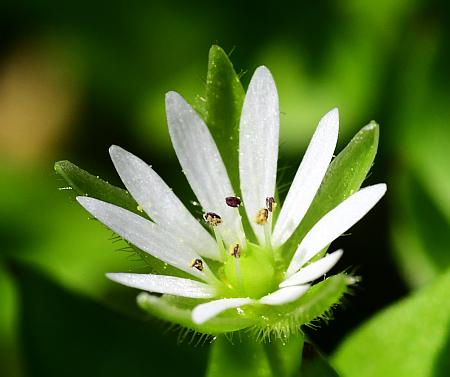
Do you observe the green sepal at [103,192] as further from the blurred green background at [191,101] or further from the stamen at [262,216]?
the blurred green background at [191,101]

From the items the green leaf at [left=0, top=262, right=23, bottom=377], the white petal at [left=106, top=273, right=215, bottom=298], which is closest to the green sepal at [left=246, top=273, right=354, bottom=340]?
the white petal at [left=106, top=273, right=215, bottom=298]

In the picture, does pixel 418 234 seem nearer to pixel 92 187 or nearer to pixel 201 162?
pixel 201 162

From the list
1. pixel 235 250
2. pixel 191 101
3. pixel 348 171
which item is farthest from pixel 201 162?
pixel 191 101

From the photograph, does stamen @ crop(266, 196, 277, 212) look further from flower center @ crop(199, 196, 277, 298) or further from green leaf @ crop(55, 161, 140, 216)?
green leaf @ crop(55, 161, 140, 216)

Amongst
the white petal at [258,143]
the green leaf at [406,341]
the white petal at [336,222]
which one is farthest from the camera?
the green leaf at [406,341]

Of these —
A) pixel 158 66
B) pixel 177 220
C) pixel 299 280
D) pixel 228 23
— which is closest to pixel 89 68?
pixel 158 66

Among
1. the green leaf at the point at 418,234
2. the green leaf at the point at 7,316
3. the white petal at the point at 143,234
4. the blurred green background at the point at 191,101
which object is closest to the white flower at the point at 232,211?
the white petal at the point at 143,234
